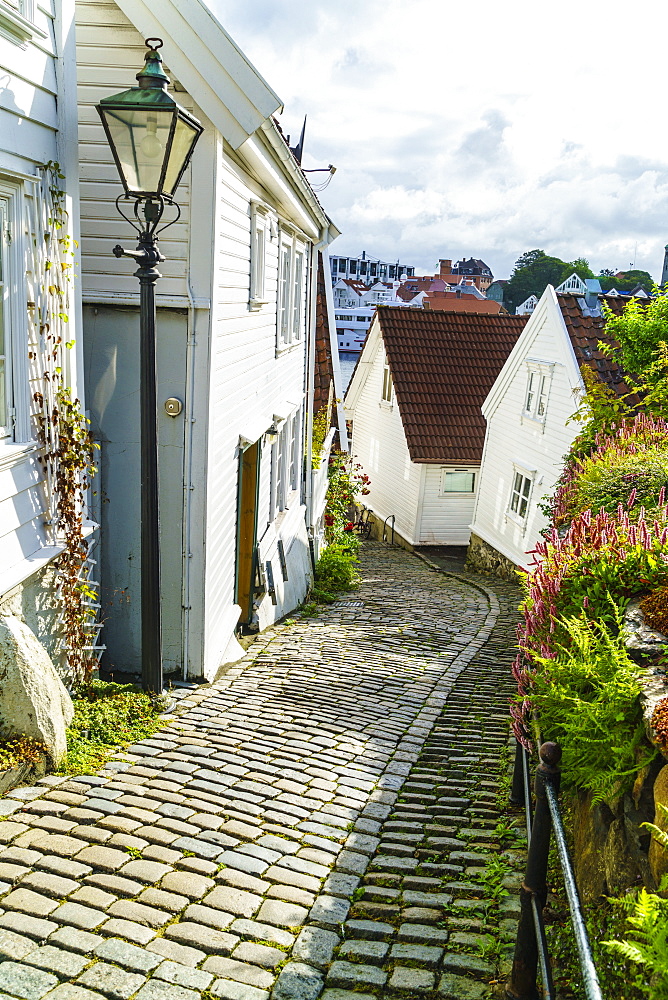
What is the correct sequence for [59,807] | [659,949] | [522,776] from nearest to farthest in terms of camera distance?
[659,949]
[59,807]
[522,776]

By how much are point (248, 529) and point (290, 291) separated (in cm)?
430

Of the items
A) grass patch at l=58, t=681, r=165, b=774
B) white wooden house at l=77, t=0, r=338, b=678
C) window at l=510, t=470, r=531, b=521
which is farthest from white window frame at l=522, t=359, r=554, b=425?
grass patch at l=58, t=681, r=165, b=774

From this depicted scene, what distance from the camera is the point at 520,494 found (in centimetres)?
1802

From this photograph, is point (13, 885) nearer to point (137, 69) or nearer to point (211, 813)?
point (211, 813)

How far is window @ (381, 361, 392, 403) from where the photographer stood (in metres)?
24.2

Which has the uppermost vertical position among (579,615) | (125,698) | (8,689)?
(579,615)

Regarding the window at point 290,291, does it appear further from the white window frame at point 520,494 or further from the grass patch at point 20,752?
the grass patch at point 20,752

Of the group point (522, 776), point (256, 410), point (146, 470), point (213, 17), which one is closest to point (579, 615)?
point (522, 776)

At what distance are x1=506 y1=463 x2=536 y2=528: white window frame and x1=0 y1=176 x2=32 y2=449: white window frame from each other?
44.0 feet

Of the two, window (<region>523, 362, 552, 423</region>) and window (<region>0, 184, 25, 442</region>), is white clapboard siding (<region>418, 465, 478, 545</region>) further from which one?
window (<region>0, 184, 25, 442</region>)

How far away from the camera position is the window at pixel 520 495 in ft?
58.1

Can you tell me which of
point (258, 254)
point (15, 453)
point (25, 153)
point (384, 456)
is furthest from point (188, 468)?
point (384, 456)

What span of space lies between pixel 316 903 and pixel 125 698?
260 centimetres

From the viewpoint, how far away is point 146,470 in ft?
18.0
